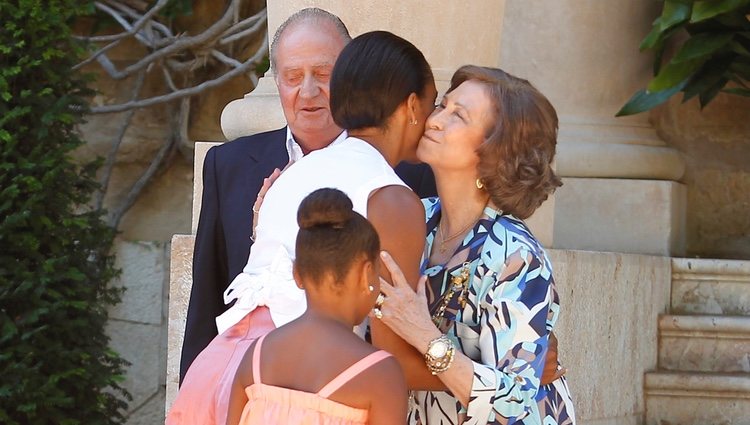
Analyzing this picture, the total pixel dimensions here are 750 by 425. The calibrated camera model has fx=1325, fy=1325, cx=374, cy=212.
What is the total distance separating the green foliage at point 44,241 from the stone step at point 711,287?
7.50ft

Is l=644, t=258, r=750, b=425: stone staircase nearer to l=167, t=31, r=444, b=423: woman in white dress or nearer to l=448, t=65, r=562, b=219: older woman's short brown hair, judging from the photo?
l=448, t=65, r=562, b=219: older woman's short brown hair

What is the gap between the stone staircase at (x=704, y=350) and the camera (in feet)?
15.2

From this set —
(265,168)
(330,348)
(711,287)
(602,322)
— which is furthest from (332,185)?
(711,287)

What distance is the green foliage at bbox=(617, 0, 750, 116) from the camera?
5008 millimetres

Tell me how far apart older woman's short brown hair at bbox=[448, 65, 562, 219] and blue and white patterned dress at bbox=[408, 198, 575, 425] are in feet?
0.22

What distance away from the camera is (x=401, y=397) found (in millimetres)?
2025

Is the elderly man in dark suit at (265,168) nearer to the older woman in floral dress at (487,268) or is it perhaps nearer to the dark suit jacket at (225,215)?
the dark suit jacket at (225,215)

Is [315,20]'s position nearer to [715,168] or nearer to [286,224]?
[286,224]

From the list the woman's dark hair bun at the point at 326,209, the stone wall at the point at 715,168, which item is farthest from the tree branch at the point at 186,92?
the woman's dark hair bun at the point at 326,209

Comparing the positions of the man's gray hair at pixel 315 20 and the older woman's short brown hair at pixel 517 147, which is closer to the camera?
the older woman's short brown hair at pixel 517 147

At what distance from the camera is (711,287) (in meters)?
4.99

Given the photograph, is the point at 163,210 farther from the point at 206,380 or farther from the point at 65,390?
the point at 206,380

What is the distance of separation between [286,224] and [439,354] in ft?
1.11

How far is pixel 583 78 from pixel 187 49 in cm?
264
